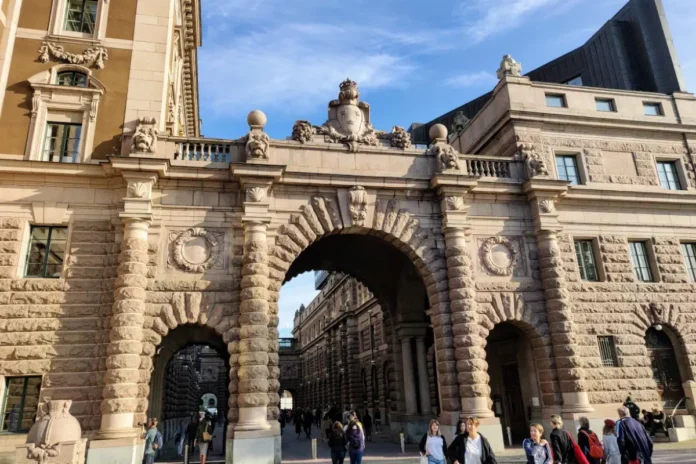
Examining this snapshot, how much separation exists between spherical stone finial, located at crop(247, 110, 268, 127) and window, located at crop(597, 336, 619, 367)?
49.5ft

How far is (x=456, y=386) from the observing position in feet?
58.9

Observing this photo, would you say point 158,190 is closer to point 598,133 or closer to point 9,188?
point 9,188

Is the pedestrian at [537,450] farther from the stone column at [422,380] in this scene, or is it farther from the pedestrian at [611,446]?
the stone column at [422,380]

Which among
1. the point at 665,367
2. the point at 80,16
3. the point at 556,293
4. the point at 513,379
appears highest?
the point at 80,16

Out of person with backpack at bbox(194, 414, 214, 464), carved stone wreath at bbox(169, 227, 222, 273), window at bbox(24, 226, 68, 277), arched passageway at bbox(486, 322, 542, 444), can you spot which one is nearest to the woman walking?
person with backpack at bbox(194, 414, 214, 464)

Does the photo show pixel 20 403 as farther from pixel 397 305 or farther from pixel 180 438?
pixel 397 305

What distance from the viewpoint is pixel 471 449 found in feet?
27.7

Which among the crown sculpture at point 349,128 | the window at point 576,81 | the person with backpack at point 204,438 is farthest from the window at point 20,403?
the window at point 576,81

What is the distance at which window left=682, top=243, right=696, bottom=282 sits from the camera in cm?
2178

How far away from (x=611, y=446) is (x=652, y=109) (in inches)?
786

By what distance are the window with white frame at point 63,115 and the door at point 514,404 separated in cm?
1822

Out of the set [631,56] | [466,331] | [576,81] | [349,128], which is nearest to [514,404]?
[466,331]

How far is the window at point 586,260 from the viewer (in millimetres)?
20844

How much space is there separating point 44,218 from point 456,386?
1472cm
